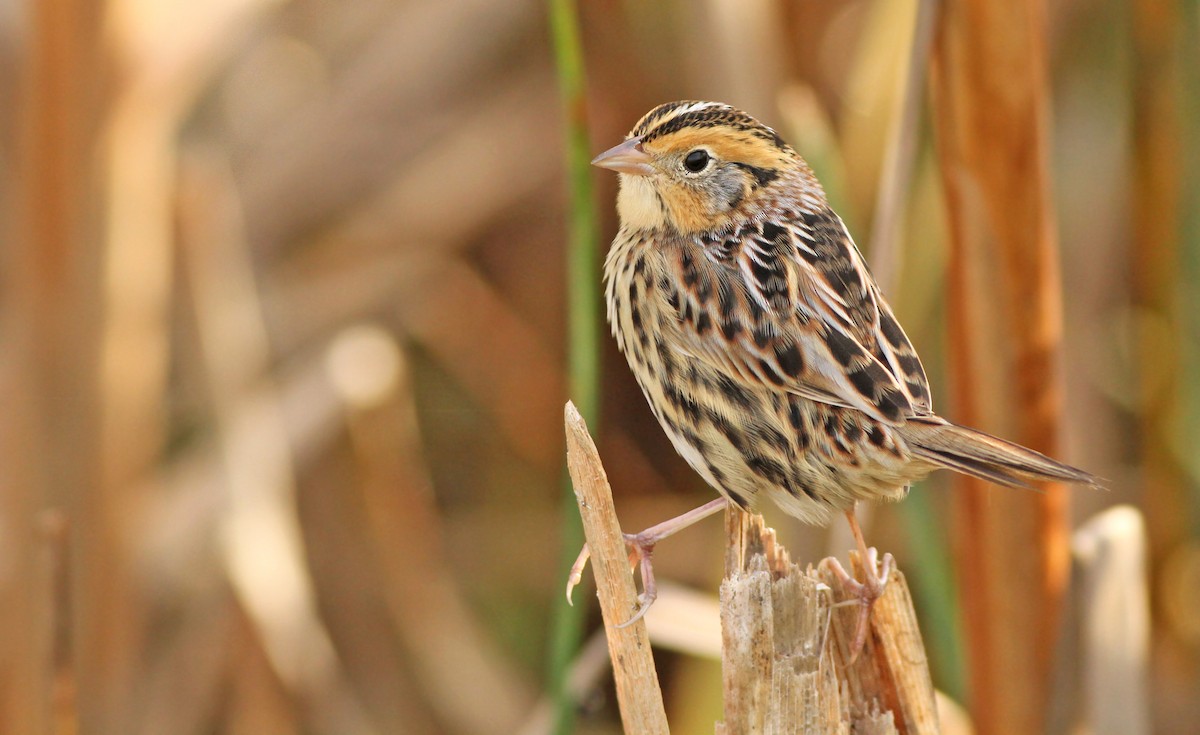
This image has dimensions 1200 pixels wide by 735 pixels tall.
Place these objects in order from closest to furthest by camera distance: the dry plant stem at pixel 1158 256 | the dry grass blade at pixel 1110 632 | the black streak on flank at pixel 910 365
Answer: the black streak on flank at pixel 910 365 < the dry grass blade at pixel 1110 632 < the dry plant stem at pixel 1158 256

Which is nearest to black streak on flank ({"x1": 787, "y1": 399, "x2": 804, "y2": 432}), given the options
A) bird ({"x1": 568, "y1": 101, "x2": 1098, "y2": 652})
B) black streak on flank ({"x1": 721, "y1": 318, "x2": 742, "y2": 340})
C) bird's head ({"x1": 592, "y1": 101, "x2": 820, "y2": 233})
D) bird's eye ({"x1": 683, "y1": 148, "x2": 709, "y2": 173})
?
bird ({"x1": 568, "y1": 101, "x2": 1098, "y2": 652})

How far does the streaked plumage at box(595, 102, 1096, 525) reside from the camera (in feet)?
6.37

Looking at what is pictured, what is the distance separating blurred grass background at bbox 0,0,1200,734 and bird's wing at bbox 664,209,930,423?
2.20 ft

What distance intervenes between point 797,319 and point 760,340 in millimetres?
65

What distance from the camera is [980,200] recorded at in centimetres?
223

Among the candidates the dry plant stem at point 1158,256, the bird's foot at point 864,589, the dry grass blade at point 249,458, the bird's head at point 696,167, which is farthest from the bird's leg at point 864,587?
the dry grass blade at point 249,458

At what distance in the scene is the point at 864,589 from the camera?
1818mm

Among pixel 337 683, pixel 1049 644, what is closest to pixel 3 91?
pixel 337 683

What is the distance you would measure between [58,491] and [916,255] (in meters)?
2.05

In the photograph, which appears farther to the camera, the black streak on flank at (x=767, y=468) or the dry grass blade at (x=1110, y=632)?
the dry grass blade at (x=1110, y=632)

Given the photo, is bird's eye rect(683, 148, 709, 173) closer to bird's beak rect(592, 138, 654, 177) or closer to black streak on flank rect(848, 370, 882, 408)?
bird's beak rect(592, 138, 654, 177)

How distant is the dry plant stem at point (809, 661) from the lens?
162cm

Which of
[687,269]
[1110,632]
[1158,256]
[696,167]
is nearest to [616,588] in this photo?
[687,269]

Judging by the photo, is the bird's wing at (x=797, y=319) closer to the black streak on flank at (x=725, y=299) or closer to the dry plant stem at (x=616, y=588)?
the black streak on flank at (x=725, y=299)
